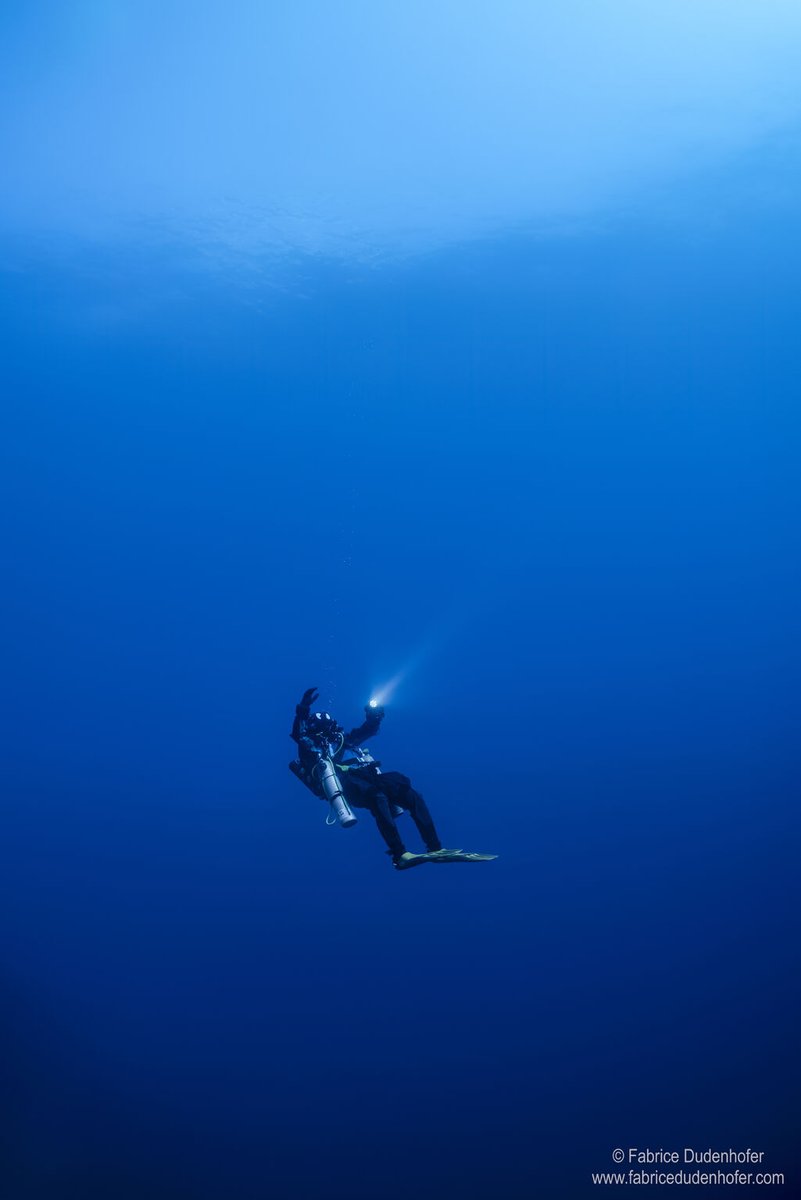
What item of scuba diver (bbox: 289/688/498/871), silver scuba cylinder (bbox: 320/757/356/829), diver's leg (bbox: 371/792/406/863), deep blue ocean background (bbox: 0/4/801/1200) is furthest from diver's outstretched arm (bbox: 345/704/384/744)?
deep blue ocean background (bbox: 0/4/801/1200)

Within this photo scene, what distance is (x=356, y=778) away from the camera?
5859 millimetres

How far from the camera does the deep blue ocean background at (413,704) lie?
2005 cm

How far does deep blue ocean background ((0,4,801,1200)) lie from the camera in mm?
20047

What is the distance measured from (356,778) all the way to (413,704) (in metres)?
31.1

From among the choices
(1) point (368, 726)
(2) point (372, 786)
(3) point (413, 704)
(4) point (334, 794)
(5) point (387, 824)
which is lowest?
(5) point (387, 824)

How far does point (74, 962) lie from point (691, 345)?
32.1 metres

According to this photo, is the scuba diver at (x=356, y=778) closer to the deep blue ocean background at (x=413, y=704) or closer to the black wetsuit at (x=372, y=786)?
the black wetsuit at (x=372, y=786)

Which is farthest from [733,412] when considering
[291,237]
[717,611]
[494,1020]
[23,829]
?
[23,829]

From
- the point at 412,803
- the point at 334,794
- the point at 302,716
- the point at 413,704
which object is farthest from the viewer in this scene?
the point at 413,704

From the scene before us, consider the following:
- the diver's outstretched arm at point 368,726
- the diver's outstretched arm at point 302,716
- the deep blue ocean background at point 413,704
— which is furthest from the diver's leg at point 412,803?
the deep blue ocean background at point 413,704

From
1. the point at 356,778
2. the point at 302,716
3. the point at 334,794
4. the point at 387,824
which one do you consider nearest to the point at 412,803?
the point at 387,824

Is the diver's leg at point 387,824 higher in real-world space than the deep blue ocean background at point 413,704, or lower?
lower

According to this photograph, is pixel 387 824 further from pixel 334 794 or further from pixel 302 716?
pixel 302 716

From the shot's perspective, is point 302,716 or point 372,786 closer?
point 372,786
